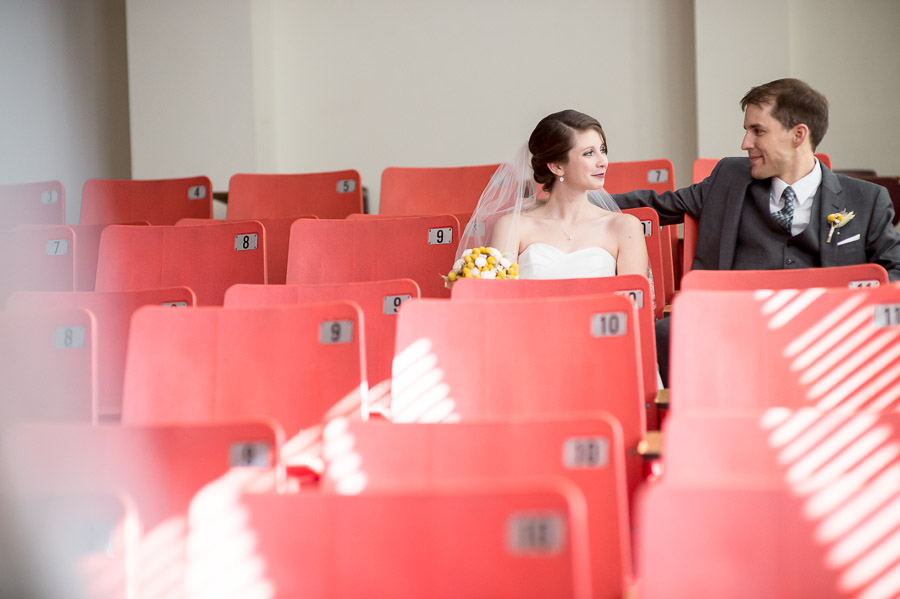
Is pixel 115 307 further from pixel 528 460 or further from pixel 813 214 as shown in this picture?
pixel 813 214

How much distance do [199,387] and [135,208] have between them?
2827mm

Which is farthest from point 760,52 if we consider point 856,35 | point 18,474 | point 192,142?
point 18,474

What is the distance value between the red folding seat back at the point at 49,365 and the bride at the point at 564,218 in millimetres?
1497

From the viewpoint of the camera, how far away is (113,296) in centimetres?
261

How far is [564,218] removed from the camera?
11.3ft

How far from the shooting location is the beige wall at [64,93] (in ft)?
17.3

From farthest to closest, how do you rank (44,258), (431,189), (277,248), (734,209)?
(431,189)
(277,248)
(44,258)
(734,209)

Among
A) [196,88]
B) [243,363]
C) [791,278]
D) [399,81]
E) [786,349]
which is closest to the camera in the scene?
[786,349]

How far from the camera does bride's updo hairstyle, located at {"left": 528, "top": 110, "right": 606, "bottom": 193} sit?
11.2 ft

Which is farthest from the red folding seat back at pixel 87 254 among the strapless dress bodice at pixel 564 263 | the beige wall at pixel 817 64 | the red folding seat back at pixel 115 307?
the beige wall at pixel 817 64

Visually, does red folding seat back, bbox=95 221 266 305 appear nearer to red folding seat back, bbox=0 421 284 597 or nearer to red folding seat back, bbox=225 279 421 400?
red folding seat back, bbox=225 279 421 400

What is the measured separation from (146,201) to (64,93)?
5.11ft

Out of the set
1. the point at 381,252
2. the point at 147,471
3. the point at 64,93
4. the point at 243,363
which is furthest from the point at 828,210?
the point at 64,93

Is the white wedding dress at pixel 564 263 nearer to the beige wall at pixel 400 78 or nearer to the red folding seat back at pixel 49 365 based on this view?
the red folding seat back at pixel 49 365
